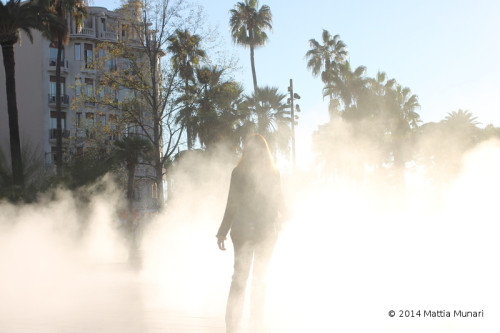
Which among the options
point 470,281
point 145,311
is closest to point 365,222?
point 470,281

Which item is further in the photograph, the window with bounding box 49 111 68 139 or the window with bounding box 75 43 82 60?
the window with bounding box 75 43 82 60

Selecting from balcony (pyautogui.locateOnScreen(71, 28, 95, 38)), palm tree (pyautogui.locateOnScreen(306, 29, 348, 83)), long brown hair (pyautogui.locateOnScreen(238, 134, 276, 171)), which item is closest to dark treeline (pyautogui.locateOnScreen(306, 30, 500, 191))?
palm tree (pyautogui.locateOnScreen(306, 29, 348, 83))

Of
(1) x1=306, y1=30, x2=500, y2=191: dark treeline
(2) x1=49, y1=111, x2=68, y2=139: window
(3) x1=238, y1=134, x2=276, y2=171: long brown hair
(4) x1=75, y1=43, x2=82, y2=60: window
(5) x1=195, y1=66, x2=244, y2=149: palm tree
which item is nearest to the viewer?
(3) x1=238, y1=134, x2=276, y2=171: long brown hair

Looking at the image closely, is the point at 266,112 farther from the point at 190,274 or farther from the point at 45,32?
the point at 190,274

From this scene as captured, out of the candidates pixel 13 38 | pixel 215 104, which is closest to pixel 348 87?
pixel 215 104

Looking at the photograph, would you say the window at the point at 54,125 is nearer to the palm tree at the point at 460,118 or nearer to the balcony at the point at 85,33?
the balcony at the point at 85,33

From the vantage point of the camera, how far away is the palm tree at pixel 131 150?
31.4 metres

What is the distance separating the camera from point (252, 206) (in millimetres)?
5086

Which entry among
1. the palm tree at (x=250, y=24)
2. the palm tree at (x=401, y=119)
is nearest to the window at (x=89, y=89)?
the palm tree at (x=250, y=24)

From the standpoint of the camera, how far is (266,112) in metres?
38.5

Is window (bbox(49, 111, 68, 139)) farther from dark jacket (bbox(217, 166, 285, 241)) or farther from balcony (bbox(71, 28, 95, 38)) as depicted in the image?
dark jacket (bbox(217, 166, 285, 241))

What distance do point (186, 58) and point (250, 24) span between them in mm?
11179

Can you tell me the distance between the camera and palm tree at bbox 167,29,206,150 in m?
27.6

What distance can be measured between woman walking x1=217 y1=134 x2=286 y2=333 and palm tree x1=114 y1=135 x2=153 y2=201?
2682 centimetres
